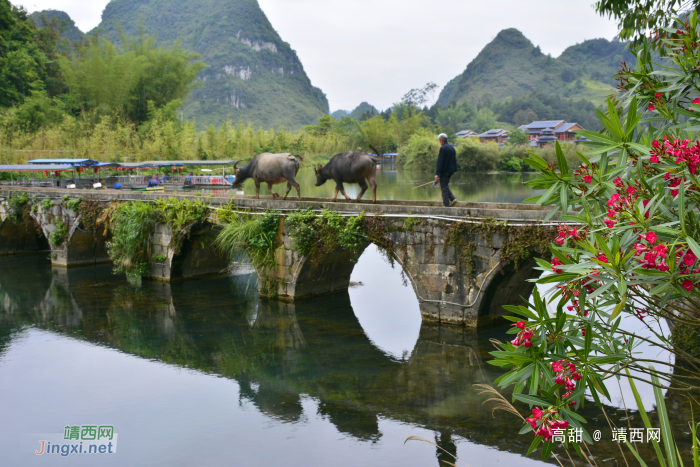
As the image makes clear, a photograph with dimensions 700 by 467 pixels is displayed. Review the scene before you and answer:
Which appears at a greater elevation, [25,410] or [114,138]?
[114,138]

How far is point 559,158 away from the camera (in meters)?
2.71

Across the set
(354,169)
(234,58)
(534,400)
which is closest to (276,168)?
(354,169)

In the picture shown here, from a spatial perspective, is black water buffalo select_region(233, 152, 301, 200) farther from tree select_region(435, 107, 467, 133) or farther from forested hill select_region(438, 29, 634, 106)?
forested hill select_region(438, 29, 634, 106)

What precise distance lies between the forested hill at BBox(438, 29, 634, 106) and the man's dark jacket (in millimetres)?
94514

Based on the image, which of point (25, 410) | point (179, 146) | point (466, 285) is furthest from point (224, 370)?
point (179, 146)

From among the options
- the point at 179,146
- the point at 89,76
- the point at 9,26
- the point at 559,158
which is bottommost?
the point at 559,158

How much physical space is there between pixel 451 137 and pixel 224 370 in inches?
2329

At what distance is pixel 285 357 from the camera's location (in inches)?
403

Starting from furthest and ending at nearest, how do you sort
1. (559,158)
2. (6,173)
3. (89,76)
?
(89,76)
(6,173)
(559,158)

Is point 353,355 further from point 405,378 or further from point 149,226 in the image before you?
point 149,226

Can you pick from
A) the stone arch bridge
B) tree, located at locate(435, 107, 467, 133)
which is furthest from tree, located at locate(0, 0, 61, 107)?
tree, located at locate(435, 107, 467, 133)

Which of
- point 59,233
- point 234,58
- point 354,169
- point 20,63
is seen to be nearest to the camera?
point 354,169

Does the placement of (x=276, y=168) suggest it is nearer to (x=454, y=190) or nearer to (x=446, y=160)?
(x=446, y=160)

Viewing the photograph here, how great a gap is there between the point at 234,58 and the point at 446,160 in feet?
348
